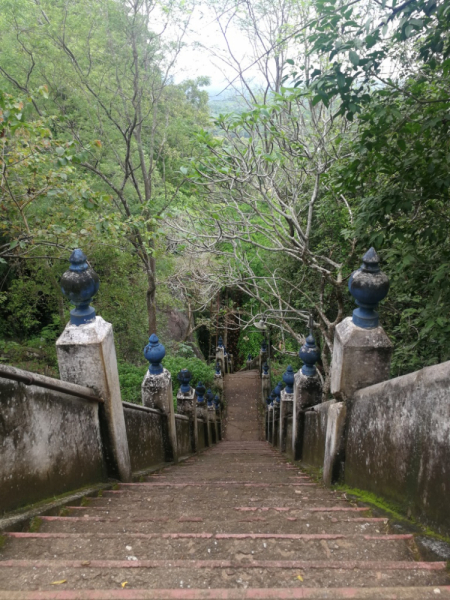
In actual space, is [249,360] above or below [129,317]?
below

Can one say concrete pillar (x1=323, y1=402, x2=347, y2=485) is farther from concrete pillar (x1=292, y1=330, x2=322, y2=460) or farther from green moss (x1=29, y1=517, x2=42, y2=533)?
green moss (x1=29, y1=517, x2=42, y2=533)

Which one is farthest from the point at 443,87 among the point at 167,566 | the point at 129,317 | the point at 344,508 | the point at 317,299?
the point at 129,317

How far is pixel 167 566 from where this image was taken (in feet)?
5.63

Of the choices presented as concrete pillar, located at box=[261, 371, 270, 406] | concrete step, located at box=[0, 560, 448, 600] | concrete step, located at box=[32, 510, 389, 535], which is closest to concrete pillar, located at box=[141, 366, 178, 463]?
concrete step, located at box=[32, 510, 389, 535]

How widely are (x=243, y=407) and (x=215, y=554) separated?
16304 millimetres

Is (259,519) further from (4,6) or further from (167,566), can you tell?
(4,6)

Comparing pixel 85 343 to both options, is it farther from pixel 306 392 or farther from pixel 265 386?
pixel 265 386

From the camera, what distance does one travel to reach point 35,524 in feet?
7.53

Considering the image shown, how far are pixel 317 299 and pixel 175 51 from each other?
8212 millimetres

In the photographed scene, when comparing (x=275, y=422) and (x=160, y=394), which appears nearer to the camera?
(x=160, y=394)

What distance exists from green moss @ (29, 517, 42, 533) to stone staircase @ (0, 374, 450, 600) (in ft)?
0.07

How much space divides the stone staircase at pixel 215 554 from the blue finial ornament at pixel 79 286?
1453 millimetres

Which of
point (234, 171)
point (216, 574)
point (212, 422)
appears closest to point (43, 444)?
point (216, 574)

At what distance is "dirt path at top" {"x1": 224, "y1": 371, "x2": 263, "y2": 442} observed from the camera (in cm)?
1591
